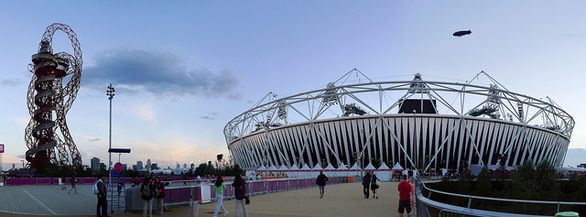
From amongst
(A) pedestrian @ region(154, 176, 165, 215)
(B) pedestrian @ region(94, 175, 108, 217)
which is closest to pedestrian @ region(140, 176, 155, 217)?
(A) pedestrian @ region(154, 176, 165, 215)

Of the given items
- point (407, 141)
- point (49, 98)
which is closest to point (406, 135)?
point (407, 141)

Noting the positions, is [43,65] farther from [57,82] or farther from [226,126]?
[226,126]

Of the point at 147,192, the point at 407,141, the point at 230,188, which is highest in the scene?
the point at 407,141

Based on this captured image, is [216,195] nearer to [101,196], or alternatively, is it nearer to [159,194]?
[159,194]

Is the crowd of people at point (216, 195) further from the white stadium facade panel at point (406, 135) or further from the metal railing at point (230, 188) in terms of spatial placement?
the white stadium facade panel at point (406, 135)

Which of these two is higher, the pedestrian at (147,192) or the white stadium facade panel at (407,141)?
the white stadium facade panel at (407,141)

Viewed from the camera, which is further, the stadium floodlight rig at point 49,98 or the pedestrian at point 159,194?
the stadium floodlight rig at point 49,98

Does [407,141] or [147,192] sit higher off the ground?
[407,141]

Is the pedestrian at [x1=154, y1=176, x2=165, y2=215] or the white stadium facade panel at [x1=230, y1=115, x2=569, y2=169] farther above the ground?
the white stadium facade panel at [x1=230, y1=115, x2=569, y2=169]

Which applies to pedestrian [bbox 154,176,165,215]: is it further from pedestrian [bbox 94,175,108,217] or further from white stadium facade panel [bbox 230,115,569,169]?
white stadium facade panel [bbox 230,115,569,169]

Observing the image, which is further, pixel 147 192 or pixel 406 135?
pixel 406 135

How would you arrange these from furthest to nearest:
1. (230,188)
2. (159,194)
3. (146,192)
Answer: (230,188) → (159,194) → (146,192)

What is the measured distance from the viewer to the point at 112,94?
35.1 metres

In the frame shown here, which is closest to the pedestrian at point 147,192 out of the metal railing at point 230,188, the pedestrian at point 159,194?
the pedestrian at point 159,194
